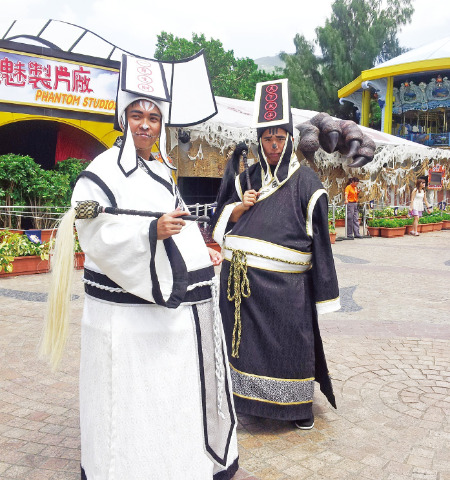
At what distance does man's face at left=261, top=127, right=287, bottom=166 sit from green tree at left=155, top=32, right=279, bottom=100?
33923mm

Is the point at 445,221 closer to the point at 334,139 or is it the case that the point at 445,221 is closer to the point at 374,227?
the point at 374,227

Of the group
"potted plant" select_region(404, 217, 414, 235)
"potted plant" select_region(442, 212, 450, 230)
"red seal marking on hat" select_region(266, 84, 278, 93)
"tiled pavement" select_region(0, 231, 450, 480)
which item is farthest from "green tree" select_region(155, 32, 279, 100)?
"red seal marking on hat" select_region(266, 84, 278, 93)

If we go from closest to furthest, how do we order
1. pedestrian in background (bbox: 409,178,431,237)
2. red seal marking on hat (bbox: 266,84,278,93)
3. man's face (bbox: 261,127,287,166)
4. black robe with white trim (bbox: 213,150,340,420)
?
black robe with white trim (bbox: 213,150,340,420)
man's face (bbox: 261,127,287,166)
red seal marking on hat (bbox: 266,84,278,93)
pedestrian in background (bbox: 409,178,431,237)

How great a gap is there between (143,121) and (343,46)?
37.1 meters

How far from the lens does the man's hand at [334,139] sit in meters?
13.9

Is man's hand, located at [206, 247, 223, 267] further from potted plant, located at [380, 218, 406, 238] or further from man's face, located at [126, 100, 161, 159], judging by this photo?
potted plant, located at [380, 218, 406, 238]

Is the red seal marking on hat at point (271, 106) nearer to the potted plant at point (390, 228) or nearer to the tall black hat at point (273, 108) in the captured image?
the tall black hat at point (273, 108)

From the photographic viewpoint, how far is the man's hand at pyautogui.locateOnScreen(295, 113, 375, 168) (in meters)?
13.9

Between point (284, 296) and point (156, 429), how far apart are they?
134cm

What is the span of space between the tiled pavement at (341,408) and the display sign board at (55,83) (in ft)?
16.5

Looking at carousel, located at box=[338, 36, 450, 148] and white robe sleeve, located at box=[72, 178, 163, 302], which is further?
carousel, located at box=[338, 36, 450, 148]

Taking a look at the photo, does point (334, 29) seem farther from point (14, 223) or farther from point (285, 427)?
point (285, 427)

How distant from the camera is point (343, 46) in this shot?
3591 centimetres

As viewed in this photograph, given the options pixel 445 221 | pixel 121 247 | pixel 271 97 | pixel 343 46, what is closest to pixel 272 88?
pixel 271 97
